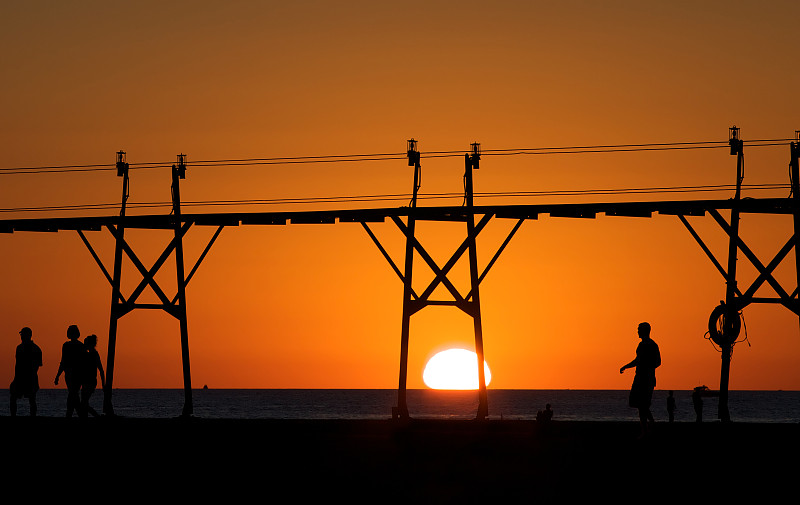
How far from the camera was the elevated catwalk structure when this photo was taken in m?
29.7

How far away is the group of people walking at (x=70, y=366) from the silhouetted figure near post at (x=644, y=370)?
10280mm

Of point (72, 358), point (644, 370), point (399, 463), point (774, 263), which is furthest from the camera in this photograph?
point (774, 263)

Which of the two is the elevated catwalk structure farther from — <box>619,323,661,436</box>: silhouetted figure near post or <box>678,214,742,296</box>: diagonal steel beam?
<box>619,323,661,436</box>: silhouetted figure near post

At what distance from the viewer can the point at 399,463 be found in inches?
642

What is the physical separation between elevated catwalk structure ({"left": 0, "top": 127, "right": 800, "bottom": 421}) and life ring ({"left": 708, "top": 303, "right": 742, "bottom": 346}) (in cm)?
2

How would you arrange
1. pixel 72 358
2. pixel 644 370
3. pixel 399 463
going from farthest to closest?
pixel 72 358, pixel 644 370, pixel 399 463

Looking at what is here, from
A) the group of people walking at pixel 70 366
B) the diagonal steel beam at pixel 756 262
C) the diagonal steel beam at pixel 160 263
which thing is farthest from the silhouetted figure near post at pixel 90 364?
the diagonal steel beam at pixel 756 262

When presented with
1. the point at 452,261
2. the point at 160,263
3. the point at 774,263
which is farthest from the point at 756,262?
the point at 160,263

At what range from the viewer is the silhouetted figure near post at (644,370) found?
20020 mm

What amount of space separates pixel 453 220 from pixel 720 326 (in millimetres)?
7139

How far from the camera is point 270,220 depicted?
106 ft

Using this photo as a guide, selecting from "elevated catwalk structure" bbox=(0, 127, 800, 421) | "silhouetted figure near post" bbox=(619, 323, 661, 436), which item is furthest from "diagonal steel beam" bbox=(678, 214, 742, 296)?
"silhouetted figure near post" bbox=(619, 323, 661, 436)

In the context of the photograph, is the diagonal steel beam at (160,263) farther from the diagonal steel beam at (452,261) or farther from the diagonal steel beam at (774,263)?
the diagonal steel beam at (774,263)

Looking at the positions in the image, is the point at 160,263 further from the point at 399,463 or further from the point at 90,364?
the point at 399,463
